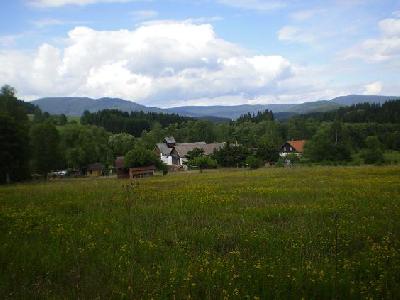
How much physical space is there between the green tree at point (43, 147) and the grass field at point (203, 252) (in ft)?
177

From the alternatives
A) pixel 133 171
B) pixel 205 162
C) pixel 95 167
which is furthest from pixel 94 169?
pixel 133 171

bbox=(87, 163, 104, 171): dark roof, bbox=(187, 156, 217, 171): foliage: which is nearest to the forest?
bbox=(187, 156, 217, 171): foliage

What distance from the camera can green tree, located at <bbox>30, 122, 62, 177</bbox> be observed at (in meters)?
67.6

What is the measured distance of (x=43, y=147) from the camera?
6794 cm

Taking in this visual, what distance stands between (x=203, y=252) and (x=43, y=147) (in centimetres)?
6330

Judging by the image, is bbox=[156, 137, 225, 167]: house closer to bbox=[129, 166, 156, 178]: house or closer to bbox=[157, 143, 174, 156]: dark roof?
bbox=[157, 143, 174, 156]: dark roof

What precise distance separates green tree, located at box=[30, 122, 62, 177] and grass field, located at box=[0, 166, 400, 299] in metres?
54.1

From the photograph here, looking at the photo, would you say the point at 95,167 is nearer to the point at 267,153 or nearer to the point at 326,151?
Answer: the point at 267,153

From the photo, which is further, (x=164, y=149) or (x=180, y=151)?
(x=164, y=149)

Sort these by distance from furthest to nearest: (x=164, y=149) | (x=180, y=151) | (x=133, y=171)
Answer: (x=164, y=149) → (x=180, y=151) → (x=133, y=171)

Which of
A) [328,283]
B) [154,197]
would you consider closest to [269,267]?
[328,283]

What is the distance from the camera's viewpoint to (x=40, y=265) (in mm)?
9039

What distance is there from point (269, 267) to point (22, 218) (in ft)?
30.9

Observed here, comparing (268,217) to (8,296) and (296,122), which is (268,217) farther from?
(296,122)
